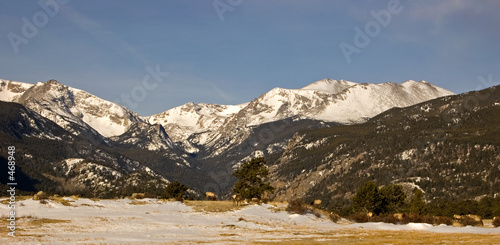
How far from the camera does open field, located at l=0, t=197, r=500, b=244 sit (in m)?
55.8

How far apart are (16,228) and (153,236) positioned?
14.2 m

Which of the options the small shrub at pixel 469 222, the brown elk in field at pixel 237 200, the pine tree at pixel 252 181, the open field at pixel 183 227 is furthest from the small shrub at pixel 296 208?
the small shrub at pixel 469 222

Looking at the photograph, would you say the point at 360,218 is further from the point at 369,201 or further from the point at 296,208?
the point at 369,201

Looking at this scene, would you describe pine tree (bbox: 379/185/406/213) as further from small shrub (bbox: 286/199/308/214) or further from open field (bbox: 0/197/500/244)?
small shrub (bbox: 286/199/308/214)

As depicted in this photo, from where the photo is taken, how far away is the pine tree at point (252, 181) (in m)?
113


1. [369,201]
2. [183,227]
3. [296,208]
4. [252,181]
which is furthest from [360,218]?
[183,227]

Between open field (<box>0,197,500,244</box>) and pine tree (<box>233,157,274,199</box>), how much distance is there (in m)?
14.1

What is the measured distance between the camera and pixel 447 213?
150 metres

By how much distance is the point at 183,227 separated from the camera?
229 ft

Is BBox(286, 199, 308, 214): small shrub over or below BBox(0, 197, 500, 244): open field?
over

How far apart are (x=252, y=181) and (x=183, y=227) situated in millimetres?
47249

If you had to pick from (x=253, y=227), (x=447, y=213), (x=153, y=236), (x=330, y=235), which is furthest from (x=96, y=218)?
(x=447, y=213)

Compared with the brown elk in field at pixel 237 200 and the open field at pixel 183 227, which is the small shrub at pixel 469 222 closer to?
the open field at pixel 183 227

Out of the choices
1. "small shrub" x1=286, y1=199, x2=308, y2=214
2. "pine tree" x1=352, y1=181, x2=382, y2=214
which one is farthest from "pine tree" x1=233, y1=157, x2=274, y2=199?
"pine tree" x1=352, y1=181, x2=382, y2=214
